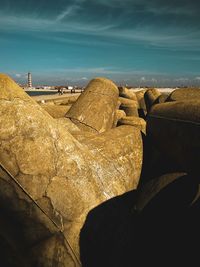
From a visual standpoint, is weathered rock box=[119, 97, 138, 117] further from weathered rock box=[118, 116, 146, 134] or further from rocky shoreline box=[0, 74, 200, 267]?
rocky shoreline box=[0, 74, 200, 267]

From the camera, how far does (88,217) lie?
2.20 m

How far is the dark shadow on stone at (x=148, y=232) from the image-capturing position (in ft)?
6.64

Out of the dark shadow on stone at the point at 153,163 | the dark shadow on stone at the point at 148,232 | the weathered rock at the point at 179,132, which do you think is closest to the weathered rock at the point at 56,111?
the dark shadow on stone at the point at 153,163

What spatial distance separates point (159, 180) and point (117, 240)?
624 millimetres

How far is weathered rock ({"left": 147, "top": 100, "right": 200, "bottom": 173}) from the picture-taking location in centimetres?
239

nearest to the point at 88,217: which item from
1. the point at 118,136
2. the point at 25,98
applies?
the point at 25,98

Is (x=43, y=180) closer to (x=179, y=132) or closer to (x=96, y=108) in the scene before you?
(x=179, y=132)

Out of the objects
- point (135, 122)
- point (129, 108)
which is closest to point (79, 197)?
point (135, 122)

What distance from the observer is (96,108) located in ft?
15.2

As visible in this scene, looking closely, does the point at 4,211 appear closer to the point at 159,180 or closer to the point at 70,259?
the point at 70,259

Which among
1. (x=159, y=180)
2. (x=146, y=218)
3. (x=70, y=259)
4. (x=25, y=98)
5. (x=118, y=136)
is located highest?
(x=25, y=98)

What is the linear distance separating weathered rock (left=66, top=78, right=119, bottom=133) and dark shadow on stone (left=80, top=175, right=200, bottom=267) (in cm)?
217

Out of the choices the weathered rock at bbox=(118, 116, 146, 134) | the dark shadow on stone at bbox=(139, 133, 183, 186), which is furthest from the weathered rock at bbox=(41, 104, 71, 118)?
the dark shadow on stone at bbox=(139, 133, 183, 186)

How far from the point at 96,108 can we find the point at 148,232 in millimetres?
2681
